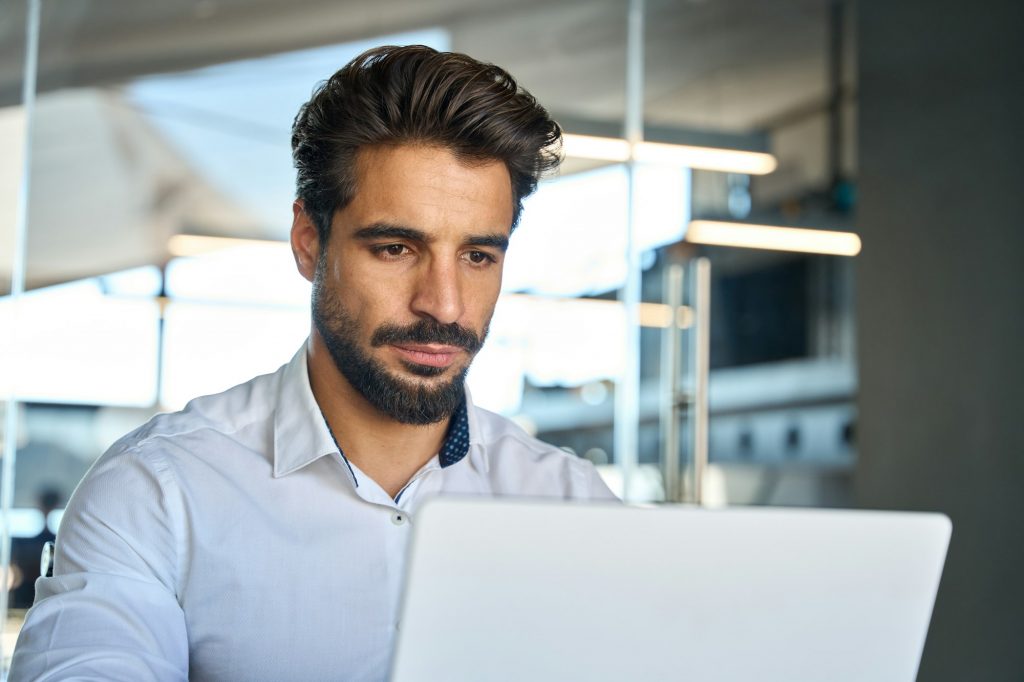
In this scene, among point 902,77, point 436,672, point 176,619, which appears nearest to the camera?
point 436,672

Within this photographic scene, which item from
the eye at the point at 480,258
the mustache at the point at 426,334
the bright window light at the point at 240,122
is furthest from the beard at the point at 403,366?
the bright window light at the point at 240,122

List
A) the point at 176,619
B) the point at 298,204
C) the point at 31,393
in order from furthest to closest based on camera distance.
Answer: the point at 31,393 < the point at 298,204 < the point at 176,619

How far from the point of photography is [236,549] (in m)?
1.42

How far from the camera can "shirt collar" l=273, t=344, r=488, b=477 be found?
4.87 ft

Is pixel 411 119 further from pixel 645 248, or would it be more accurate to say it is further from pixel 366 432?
pixel 645 248

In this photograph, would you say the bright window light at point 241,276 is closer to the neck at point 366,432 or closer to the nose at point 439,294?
→ the neck at point 366,432

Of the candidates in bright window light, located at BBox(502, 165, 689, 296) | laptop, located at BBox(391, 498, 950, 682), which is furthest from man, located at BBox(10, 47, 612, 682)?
bright window light, located at BBox(502, 165, 689, 296)

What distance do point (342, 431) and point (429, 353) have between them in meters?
0.17

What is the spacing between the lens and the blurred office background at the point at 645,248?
3.79 metres

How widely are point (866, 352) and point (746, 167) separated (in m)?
0.85

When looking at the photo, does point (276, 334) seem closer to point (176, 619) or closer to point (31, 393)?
point (31, 393)

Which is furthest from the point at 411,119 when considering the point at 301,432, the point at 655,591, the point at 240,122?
the point at 240,122

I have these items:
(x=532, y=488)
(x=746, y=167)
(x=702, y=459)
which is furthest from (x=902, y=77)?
(x=532, y=488)

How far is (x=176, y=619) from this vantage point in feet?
4.43
